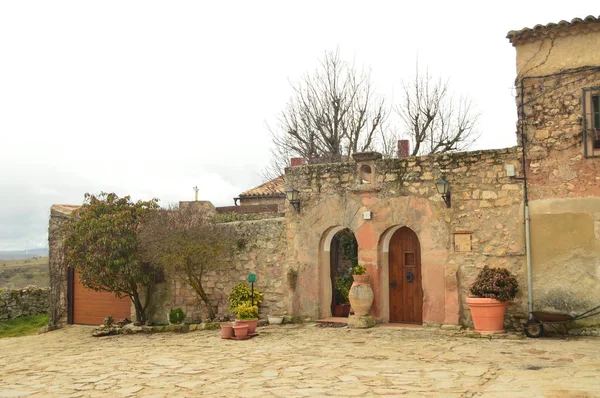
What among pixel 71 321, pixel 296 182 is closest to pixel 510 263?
pixel 296 182

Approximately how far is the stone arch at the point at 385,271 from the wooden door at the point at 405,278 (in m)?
0.08

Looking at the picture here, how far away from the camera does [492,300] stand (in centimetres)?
1120

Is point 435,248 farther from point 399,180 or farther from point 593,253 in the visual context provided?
point 593,253

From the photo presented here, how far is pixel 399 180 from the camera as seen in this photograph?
514 inches

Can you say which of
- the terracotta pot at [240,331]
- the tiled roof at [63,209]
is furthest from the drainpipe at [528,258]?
the tiled roof at [63,209]

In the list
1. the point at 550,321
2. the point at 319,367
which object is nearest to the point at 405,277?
the point at 550,321

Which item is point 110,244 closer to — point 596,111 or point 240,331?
point 240,331

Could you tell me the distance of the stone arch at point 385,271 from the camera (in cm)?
1330

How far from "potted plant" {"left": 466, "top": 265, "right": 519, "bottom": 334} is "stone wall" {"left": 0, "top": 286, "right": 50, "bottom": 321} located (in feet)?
59.3

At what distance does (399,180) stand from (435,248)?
1.70 metres

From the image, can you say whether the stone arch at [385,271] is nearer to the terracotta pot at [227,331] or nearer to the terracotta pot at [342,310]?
the terracotta pot at [342,310]

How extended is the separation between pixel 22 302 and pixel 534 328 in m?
19.3

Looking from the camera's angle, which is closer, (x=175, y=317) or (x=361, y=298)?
(x=361, y=298)

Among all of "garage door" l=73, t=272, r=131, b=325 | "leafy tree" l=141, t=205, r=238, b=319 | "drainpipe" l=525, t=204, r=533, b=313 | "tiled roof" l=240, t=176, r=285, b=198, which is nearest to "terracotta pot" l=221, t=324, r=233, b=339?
"leafy tree" l=141, t=205, r=238, b=319
